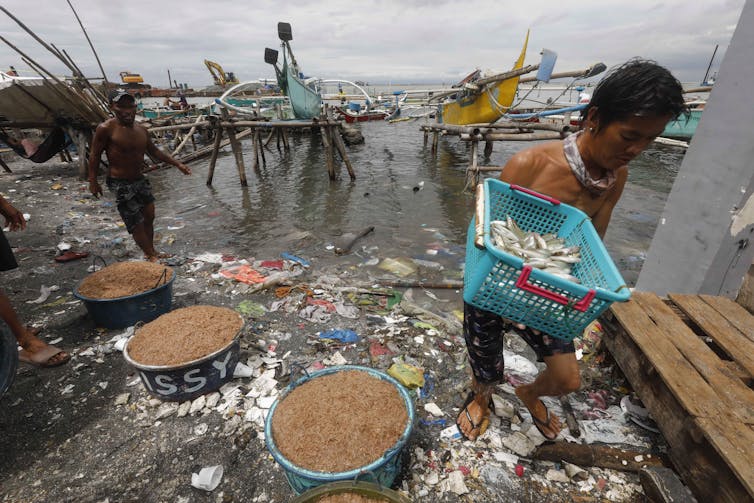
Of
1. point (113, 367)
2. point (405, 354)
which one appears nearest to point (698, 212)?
point (405, 354)

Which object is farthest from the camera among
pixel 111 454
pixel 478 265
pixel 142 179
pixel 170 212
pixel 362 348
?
pixel 170 212

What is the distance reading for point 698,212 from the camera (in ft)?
9.67

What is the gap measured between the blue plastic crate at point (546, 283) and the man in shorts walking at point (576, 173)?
0.15 meters

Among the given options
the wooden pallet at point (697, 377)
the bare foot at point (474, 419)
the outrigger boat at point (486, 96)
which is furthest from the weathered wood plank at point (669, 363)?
the outrigger boat at point (486, 96)

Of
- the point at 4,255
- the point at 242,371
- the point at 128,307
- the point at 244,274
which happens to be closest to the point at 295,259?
the point at 244,274

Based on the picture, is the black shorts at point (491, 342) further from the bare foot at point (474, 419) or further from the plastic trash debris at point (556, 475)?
the plastic trash debris at point (556, 475)

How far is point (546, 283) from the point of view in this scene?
5.17 feet

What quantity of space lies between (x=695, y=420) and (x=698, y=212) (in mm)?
1919

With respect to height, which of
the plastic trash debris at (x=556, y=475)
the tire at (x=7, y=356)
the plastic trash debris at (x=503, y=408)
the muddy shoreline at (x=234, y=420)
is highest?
the tire at (x=7, y=356)

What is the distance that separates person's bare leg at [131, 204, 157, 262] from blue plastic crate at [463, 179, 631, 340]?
5.47 meters

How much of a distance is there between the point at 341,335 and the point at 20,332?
318 centimetres

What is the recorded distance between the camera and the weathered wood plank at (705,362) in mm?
2062

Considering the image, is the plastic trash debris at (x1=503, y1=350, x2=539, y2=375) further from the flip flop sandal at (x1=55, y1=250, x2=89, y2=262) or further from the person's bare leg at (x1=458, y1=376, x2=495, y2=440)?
the flip flop sandal at (x1=55, y1=250, x2=89, y2=262)

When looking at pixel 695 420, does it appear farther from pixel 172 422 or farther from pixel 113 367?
pixel 113 367
